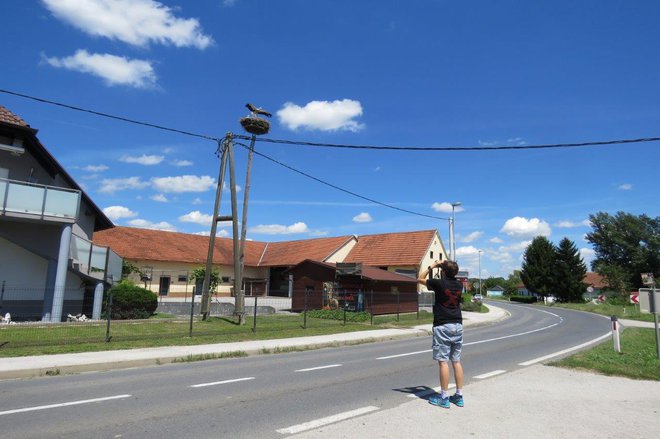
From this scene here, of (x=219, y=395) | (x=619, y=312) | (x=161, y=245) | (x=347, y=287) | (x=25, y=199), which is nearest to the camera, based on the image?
(x=219, y=395)

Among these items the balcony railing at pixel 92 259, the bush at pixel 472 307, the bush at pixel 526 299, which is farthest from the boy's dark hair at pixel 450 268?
the bush at pixel 526 299

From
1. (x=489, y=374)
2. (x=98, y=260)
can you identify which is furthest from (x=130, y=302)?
(x=489, y=374)

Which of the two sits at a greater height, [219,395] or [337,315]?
[337,315]

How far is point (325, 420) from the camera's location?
5570mm

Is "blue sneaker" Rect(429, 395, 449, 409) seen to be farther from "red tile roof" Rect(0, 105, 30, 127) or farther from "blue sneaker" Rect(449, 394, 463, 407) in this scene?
"red tile roof" Rect(0, 105, 30, 127)

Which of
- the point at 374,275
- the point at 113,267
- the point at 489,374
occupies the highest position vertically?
the point at 374,275

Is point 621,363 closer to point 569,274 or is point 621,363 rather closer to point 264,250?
point 264,250

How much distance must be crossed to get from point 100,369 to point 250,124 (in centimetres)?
1155

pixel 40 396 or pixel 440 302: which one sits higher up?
pixel 440 302

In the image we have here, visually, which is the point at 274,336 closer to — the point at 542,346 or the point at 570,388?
the point at 542,346

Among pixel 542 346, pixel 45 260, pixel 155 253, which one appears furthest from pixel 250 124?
pixel 155 253

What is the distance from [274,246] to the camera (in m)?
54.6

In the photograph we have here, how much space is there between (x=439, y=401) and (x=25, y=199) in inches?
675

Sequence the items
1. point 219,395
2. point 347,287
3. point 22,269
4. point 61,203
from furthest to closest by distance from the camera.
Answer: point 347,287, point 22,269, point 61,203, point 219,395
